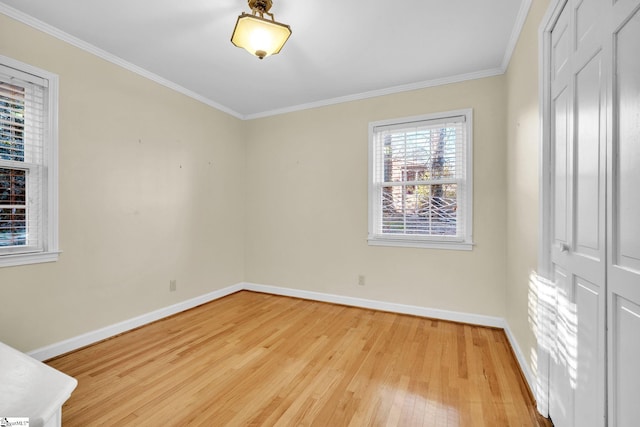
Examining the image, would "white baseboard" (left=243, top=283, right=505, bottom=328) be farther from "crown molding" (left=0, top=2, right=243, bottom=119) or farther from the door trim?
"crown molding" (left=0, top=2, right=243, bottom=119)

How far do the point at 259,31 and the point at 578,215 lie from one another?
87.1 inches

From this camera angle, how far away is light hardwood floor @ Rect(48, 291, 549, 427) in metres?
1.73

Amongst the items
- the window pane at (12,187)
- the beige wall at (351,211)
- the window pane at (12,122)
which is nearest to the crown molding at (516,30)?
the beige wall at (351,211)

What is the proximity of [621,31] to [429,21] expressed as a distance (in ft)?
5.17

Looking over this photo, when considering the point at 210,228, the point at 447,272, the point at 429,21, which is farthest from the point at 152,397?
the point at 429,21

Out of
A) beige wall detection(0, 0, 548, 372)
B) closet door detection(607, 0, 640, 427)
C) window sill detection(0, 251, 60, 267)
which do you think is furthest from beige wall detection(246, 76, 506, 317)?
window sill detection(0, 251, 60, 267)

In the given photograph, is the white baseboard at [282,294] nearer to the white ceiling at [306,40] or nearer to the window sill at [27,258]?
the window sill at [27,258]

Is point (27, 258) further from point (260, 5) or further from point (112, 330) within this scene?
point (260, 5)

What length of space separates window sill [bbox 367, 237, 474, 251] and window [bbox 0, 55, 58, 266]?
126 inches

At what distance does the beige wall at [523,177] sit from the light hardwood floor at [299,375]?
16.7 inches

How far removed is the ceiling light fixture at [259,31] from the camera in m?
1.96

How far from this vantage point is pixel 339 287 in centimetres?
380

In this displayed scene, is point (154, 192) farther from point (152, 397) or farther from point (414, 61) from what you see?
point (414, 61)

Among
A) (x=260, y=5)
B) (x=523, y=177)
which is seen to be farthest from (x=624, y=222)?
(x=260, y=5)
